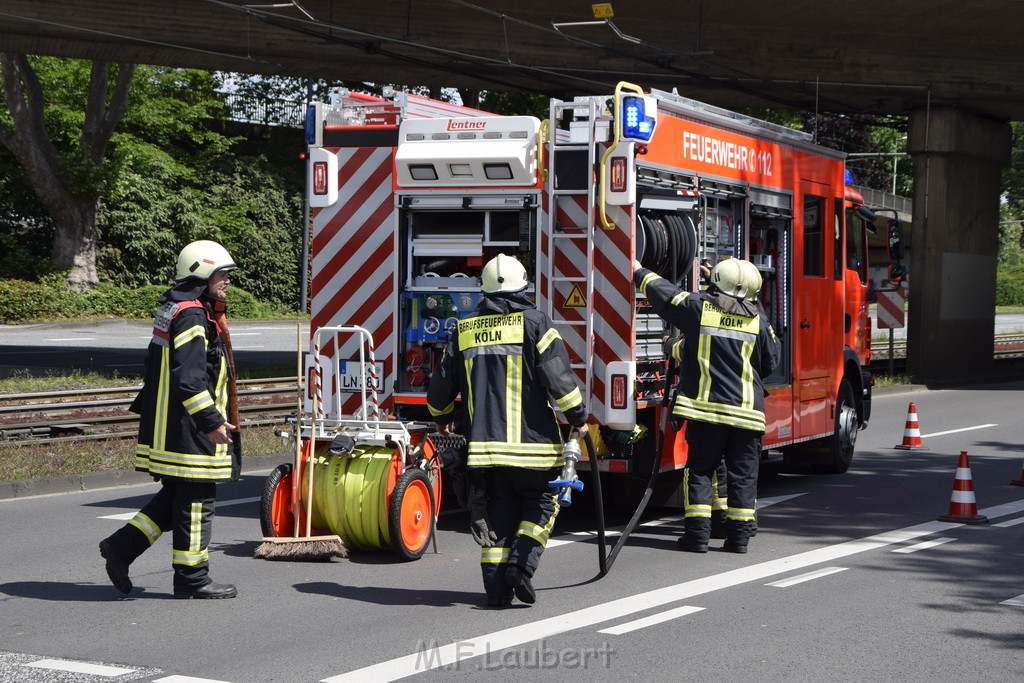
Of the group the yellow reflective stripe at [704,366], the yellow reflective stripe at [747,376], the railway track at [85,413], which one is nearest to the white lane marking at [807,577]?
the yellow reflective stripe at [747,376]

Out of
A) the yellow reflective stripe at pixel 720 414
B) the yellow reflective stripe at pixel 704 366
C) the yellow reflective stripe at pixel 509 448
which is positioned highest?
the yellow reflective stripe at pixel 704 366

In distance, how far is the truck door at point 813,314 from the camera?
11.4m

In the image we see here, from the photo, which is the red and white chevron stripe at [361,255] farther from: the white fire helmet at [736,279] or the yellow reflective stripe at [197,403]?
the yellow reflective stripe at [197,403]

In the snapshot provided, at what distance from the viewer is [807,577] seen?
7762 mm

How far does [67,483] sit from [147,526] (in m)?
4.36

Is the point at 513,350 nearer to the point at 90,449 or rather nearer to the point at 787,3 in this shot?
the point at 90,449

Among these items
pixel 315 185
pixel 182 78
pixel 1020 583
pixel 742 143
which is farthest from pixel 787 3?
pixel 182 78

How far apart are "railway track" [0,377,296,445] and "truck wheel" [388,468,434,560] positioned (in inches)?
155

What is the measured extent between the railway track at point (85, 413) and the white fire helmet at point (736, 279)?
4897 mm

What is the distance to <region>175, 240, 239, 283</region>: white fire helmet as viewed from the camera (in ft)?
22.9

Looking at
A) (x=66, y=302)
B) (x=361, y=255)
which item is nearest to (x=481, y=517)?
(x=361, y=255)

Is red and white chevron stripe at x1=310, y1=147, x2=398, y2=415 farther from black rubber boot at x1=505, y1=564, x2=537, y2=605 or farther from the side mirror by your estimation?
the side mirror

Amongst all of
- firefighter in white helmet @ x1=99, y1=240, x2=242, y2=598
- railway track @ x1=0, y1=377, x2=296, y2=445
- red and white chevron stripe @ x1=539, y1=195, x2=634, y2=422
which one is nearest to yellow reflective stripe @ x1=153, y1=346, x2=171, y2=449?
firefighter in white helmet @ x1=99, y1=240, x2=242, y2=598

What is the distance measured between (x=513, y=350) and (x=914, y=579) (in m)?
2.84
